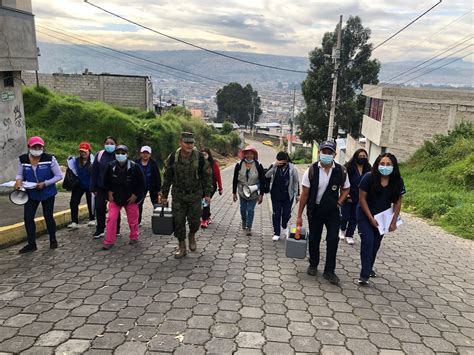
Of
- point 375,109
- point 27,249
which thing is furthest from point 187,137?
point 375,109

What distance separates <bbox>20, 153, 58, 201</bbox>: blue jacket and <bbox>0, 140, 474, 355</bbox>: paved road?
0.82 m

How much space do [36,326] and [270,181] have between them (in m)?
4.12

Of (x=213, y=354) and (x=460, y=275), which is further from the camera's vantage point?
(x=460, y=275)

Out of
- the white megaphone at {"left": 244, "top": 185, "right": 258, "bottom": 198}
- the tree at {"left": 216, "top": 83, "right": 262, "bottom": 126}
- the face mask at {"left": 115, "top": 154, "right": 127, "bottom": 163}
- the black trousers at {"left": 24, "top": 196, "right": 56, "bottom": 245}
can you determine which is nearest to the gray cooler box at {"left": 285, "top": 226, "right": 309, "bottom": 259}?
the white megaphone at {"left": 244, "top": 185, "right": 258, "bottom": 198}

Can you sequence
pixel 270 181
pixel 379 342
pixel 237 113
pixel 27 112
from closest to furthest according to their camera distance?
pixel 379 342 < pixel 270 181 < pixel 27 112 < pixel 237 113

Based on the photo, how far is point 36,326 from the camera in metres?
3.35

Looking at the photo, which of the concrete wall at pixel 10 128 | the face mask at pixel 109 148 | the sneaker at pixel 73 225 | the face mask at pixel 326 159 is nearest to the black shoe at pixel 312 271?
the face mask at pixel 326 159

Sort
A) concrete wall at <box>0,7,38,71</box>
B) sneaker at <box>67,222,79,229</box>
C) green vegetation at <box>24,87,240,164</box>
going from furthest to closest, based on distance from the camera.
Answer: green vegetation at <box>24,87,240,164</box>, concrete wall at <box>0,7,38,71</box>, sneaker at <box>67,222,79,229</box>

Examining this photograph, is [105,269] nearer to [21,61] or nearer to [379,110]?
[21,61]

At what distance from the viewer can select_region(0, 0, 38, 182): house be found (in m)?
7.87

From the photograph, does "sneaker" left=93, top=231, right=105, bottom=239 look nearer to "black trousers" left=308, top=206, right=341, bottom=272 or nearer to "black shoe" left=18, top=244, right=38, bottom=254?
"black shoe" left=18, top=244, right=38, bottom=254

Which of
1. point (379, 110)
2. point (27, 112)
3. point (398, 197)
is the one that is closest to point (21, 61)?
point (398, 197)

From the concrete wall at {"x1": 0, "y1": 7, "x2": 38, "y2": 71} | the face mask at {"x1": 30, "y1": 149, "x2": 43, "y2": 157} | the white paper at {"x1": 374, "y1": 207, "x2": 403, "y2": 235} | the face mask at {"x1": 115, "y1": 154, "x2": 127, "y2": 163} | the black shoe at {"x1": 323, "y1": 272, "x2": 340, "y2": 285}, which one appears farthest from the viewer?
the concrete wall at {"x1": 0, "y1": 7, "x2": 38, "y2": 71}

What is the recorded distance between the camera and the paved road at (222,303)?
125 inches
